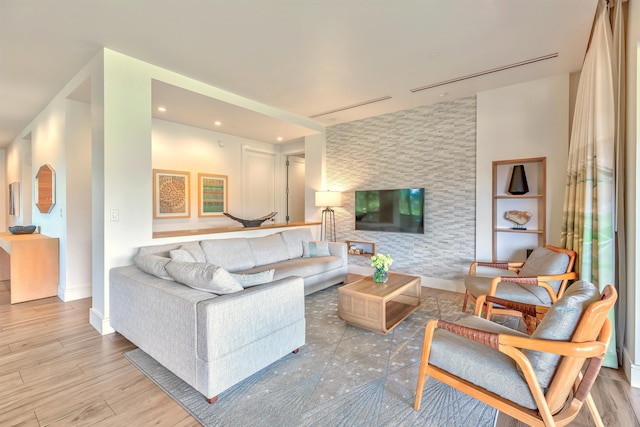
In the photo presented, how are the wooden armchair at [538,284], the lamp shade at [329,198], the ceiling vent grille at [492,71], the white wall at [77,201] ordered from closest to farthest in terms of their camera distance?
1. the wooden armchair at [538,284]
2. the ceiling vent grille at [492,71]
3. the white wall at [77,201]
4. the lamp shade at [329,198]

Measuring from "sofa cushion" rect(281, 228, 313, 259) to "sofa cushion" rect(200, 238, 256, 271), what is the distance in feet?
2.33

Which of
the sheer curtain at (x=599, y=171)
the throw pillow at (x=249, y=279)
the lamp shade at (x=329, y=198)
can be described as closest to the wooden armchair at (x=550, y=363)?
the sheer curtain at (x=599, y=171)

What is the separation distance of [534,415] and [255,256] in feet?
10.7

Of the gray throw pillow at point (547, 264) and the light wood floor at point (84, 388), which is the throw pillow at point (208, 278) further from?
the gray throw pillow at point (547, 264)

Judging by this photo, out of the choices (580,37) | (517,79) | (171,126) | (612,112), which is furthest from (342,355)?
(171,126)

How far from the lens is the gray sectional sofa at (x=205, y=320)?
178cm

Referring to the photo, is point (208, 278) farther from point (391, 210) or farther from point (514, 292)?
point (391, 210)

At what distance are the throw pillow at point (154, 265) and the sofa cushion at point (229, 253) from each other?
2.66 feet

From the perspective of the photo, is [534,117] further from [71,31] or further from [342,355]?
[71,31]

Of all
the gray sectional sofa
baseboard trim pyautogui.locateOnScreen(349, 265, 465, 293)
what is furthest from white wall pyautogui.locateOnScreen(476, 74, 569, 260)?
the gray sectional sofa

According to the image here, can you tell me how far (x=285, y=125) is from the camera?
5.06m

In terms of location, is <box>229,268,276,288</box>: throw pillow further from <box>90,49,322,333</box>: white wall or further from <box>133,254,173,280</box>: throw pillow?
<box>90,49,322,333</box>: white wall

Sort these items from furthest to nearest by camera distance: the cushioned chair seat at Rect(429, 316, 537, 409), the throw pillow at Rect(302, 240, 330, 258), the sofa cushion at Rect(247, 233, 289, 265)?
the throw pillow at Rect(302, 240, 330, 258) → the sofa cushion at Rect(247, 233, 289, 265) → the cushioned chair seat at Rect(429, 316, 537, 409)

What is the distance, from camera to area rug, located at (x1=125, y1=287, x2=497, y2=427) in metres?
1.67
